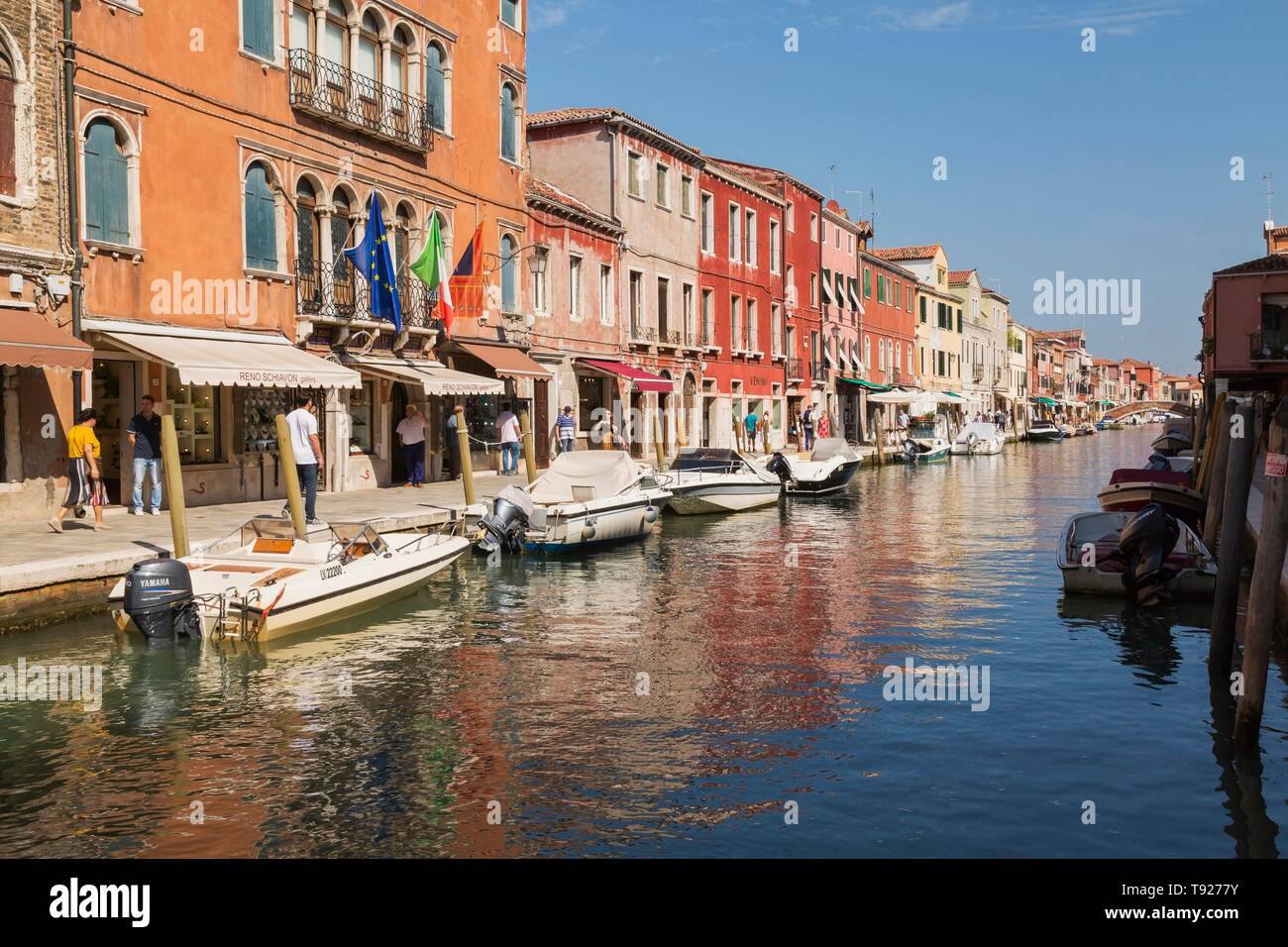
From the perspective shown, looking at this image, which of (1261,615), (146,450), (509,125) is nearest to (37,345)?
(146,450)

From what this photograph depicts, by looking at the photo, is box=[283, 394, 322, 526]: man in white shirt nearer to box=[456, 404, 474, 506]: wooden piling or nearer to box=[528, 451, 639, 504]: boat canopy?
box=[456, 404, 474, 506]: wooden piling

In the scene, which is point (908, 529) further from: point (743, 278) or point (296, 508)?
point (743, 278)

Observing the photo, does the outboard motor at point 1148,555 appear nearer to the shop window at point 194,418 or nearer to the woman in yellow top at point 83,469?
the woman in yellow top at point 83,469

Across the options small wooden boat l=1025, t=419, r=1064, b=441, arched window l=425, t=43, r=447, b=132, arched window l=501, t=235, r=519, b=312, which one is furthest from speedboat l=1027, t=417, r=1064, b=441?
arched window l=425, t=43, r=447, b=132

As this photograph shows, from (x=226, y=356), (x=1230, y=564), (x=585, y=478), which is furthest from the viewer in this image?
(x=585, y=478)

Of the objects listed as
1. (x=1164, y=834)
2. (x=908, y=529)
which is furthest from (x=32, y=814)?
(x=908, y=529)

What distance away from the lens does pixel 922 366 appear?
71.8 meters

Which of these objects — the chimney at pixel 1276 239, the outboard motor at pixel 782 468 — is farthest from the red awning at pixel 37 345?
the chimney at pixel 1276 239

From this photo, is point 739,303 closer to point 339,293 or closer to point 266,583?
point 339,293

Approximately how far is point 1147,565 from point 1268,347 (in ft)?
111

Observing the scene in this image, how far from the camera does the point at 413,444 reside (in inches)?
926

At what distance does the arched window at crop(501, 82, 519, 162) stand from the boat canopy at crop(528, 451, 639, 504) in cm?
1030

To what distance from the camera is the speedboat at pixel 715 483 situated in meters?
24.9
